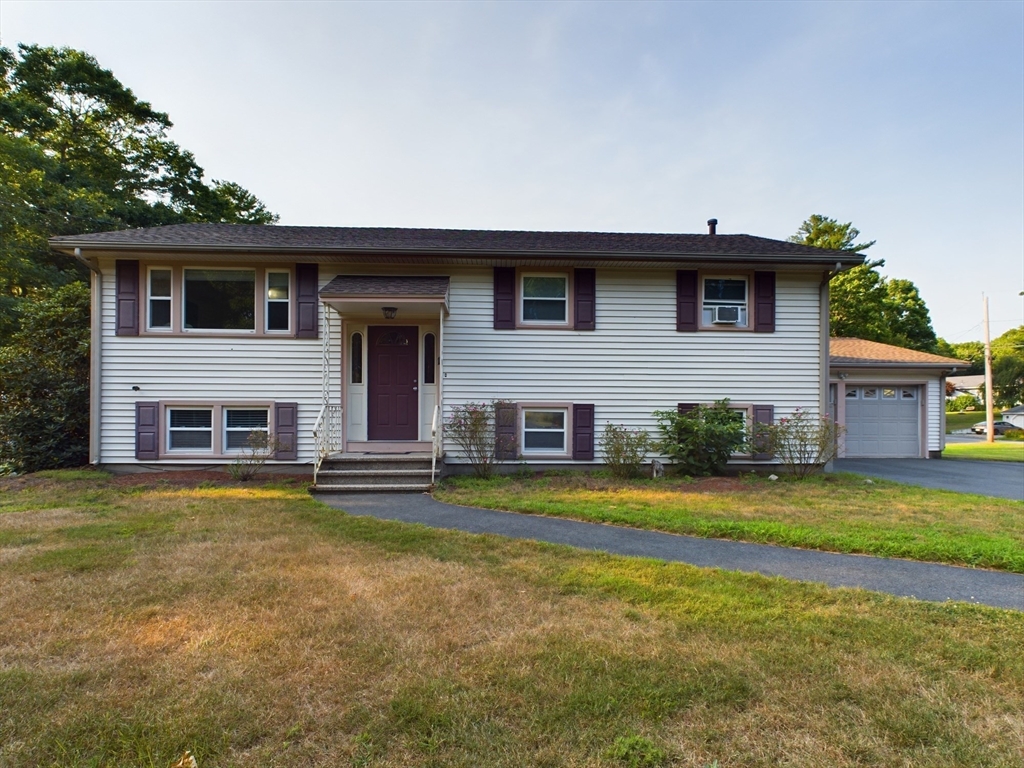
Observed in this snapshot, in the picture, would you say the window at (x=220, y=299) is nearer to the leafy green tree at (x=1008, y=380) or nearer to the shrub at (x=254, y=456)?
the shrub at (x=254, y=456)

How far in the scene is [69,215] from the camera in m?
15.0

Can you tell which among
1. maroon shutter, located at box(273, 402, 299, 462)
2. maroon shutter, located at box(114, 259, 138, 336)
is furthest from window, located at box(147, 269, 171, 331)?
maroon shutter, located at box(273, 402, 299, 462)

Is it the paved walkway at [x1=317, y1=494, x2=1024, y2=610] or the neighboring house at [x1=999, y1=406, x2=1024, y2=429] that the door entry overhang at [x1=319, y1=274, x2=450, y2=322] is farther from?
the neighboring house at [x1=999, y1=406, x2=1024, y2=429]

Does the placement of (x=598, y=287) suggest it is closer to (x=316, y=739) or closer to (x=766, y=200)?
(x=316, y=739)

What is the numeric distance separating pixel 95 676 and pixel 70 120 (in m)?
26.4

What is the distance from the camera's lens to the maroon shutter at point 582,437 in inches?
364

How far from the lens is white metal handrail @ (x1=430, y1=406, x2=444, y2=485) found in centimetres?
777

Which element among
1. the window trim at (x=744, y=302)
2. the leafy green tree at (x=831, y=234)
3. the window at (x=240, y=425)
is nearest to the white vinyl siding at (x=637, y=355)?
the window trim at (x=744, y=302)

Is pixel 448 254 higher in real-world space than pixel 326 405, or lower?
higher

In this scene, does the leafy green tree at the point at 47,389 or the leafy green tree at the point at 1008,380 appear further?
the leafy green tree at the point at 1008,380

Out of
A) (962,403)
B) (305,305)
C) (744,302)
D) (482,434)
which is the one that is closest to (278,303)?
(305,305)

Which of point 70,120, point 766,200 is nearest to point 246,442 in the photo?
point 766,200

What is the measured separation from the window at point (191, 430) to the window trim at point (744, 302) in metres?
9.77

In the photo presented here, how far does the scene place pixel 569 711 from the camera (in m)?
2.10
